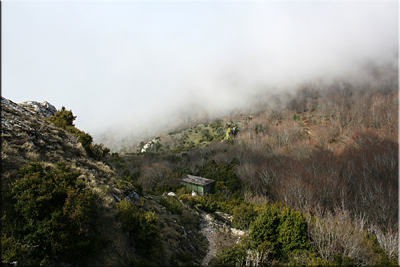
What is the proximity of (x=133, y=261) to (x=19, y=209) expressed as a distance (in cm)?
456

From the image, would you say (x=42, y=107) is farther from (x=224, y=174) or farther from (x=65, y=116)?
(x=224, y=174)

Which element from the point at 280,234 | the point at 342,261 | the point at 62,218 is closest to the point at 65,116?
the point at 62,218

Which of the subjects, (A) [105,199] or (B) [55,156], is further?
(B) [55,156]

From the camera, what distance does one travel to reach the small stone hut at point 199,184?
102 feet

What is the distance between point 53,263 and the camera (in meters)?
6.00

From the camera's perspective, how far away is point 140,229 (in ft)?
30.4

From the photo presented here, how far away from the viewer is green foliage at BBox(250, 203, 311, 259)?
430 inches

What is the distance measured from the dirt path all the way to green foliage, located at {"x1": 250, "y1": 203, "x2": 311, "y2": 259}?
10.2 feet

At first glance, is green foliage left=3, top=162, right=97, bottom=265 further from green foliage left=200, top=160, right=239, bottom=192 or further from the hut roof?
green foliage left=200, top=160, right=239, bottom=192

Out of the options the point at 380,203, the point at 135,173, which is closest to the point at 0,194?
the point at 380,203

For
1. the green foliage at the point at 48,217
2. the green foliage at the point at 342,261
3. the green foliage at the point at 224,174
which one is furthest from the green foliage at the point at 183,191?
the green foliage at the point at 48,217

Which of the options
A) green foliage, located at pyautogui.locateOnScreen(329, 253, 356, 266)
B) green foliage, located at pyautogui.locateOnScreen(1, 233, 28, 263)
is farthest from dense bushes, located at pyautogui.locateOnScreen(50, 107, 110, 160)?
green foliage, located at pyautogui.locateOnScreen(329, 253, 356, 266)

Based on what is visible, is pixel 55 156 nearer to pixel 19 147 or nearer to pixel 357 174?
pixel 19 147

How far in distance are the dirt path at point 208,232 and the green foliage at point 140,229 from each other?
3875 millimetres
